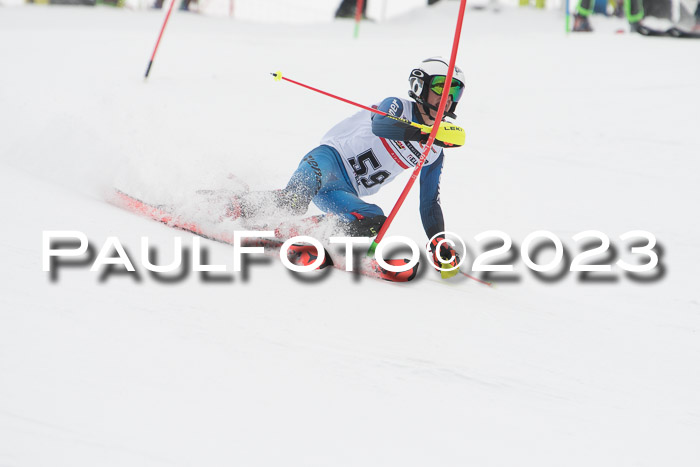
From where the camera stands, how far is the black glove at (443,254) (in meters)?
3.49

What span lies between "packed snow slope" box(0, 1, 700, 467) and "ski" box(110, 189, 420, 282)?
97 mm

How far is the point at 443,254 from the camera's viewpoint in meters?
3.54

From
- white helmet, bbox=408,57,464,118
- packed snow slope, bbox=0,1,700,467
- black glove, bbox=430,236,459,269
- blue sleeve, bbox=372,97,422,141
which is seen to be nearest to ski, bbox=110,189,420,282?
packed snow slope, bbox=0,1,700,467

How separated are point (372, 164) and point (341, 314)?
1.20m

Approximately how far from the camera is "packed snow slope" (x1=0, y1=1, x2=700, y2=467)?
5.92ft

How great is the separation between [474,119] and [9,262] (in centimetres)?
539

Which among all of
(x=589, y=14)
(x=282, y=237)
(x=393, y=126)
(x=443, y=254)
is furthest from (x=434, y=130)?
(x=589, y=14)

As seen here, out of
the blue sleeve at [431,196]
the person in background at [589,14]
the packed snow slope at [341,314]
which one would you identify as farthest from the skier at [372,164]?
the person in background at [589,14]

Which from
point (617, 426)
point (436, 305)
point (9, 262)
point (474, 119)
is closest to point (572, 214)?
point (474, 119)

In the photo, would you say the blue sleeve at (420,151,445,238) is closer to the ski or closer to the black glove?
the black glove

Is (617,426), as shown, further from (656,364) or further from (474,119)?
(474,119)

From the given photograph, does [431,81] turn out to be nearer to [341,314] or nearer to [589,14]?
[341,314]

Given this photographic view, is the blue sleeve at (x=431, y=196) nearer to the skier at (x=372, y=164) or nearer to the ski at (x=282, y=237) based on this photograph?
the skier at (x=372, y=164)

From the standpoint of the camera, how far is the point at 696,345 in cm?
330
